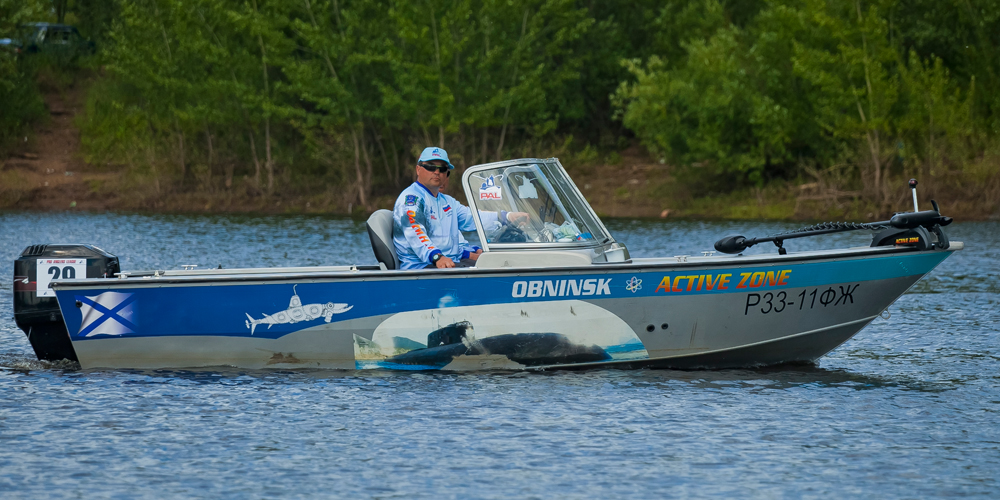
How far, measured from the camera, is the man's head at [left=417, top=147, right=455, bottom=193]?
31.8 feet

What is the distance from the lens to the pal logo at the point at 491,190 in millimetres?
9594

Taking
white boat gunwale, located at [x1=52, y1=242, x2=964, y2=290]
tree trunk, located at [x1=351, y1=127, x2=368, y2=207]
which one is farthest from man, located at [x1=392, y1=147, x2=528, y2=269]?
tree trunk, located at [x1=351, y1=127, x2=368, y2=207]

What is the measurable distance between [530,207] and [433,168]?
0.88 metres

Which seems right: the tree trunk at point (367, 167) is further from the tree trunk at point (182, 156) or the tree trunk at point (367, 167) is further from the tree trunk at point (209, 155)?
the tree trunk at point (182, 156)

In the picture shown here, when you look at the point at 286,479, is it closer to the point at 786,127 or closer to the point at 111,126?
the point at 786,127

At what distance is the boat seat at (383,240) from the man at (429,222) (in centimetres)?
8

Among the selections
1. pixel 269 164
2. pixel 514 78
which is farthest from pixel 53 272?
pixel 269 164

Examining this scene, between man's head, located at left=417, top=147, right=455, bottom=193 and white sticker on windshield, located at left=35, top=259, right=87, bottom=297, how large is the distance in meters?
2.85

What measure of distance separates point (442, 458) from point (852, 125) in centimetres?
3277

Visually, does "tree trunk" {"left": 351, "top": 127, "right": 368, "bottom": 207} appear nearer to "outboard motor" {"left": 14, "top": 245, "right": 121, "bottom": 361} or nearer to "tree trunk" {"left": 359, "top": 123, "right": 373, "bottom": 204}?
"tree trunk" {"left": 359, "top": 123, "right": 373, "bottom": 204}

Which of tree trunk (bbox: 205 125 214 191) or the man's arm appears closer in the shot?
the man's arm

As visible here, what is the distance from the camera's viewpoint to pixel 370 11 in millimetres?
45938

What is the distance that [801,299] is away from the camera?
9391 millimetres

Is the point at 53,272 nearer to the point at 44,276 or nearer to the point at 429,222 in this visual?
the point at 44,276
